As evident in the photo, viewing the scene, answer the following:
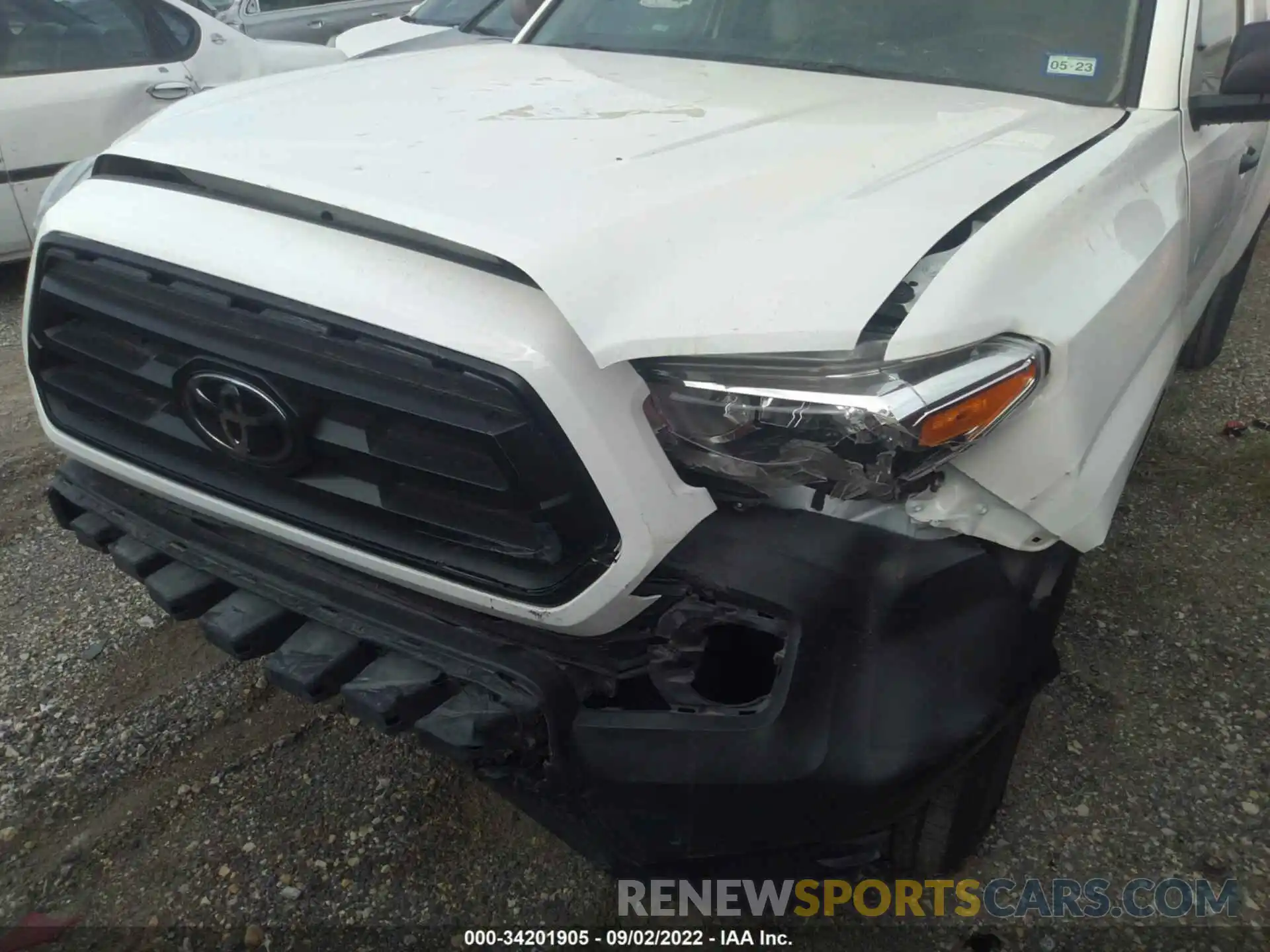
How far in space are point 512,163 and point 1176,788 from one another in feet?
6.57

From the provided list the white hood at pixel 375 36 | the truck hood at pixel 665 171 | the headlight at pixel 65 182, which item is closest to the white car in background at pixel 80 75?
the white hood at pixel 375 36

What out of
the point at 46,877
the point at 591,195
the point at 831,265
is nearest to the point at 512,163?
the point at 591,195

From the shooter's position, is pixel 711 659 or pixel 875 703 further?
pixel 711 659

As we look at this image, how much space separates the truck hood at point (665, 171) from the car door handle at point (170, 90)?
11.1 ft

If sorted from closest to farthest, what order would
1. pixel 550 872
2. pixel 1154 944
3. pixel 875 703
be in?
pixel 875 703 < pixel 1154 944 < pixel 550 872

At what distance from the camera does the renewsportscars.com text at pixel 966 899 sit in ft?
6.83

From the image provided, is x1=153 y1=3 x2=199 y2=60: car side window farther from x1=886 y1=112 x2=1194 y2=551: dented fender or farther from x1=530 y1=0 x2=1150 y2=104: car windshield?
x1=886 y1=112 x2=1194 y2=551: dented fender

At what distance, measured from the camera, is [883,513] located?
1571 millimetres

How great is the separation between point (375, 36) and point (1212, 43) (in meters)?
2.95

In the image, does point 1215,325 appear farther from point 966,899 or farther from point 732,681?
point 732,681

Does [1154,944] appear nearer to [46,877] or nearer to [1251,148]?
[46,877]

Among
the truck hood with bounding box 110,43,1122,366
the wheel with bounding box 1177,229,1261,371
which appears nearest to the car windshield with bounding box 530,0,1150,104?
the truck hood with bounding box 110,43,1122,366

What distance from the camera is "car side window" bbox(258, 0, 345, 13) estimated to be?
26.4 ft

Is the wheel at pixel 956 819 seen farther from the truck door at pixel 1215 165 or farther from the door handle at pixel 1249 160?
the door handle at pixel 1249 160
